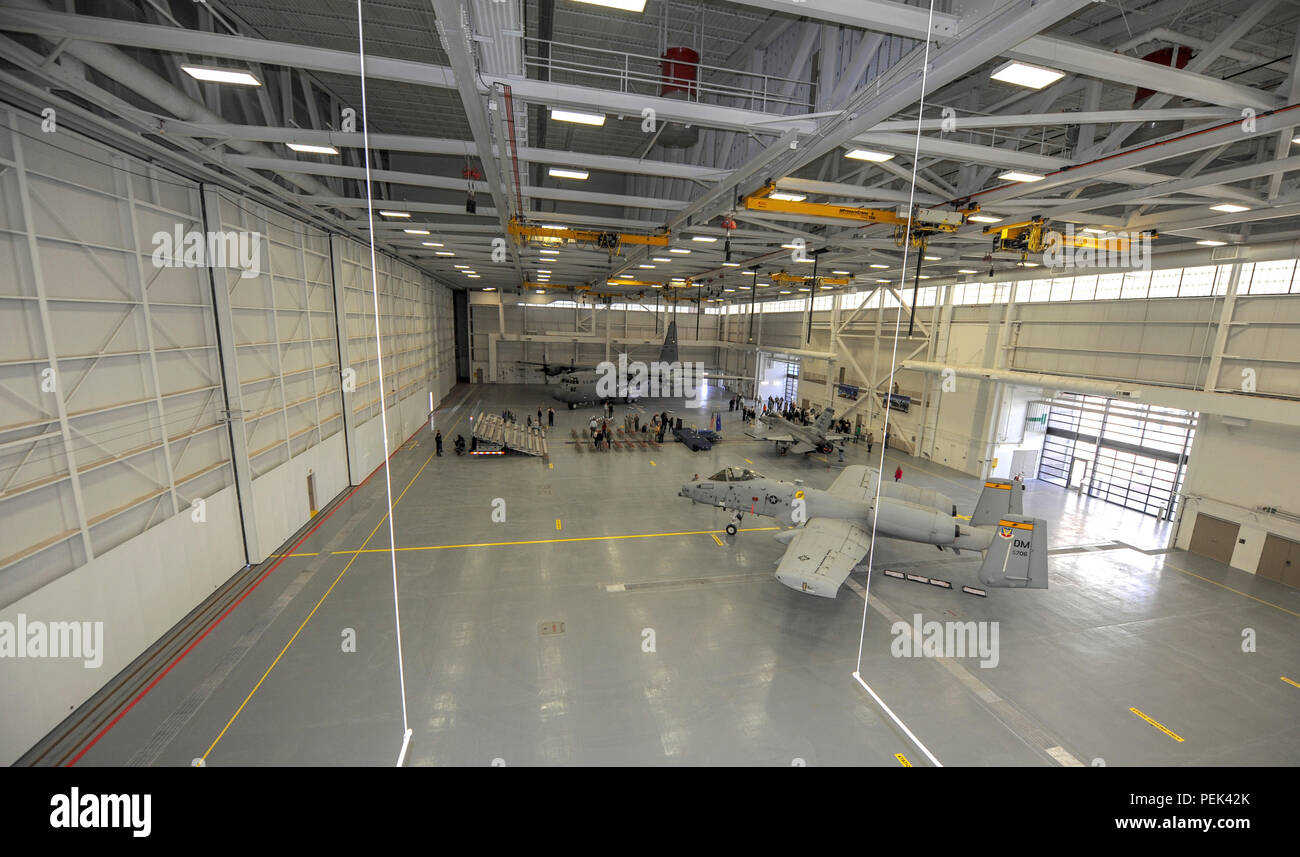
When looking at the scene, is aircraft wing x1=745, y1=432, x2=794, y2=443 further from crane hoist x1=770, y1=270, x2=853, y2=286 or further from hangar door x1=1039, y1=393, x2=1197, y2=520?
hangar door x1=1039, y1=393, x2=1197, y2=520

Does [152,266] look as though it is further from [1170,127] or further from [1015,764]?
[1170,127]

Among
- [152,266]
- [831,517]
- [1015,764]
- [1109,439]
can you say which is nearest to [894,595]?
[831,517]

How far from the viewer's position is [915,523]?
14375 millimetres

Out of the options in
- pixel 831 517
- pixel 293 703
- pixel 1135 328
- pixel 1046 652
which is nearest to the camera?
pixel 293 703

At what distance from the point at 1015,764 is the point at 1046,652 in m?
4.59

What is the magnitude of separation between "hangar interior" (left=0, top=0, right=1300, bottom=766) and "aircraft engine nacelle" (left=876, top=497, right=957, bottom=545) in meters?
1.53

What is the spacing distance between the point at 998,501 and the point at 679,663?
1144 centimetres

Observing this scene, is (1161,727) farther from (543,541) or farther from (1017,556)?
(543,541)

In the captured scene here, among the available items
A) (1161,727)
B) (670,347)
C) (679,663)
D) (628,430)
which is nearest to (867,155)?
(679,663)

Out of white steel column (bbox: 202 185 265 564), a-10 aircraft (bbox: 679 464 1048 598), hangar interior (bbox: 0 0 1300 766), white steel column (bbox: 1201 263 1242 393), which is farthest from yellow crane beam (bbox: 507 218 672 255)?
white steel column (bbox: 1201 263 1242 393)

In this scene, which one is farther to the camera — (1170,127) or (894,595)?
(894,595)

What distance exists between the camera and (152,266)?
10617 millimetres

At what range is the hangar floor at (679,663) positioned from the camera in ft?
27.6

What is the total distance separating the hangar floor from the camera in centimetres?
842
